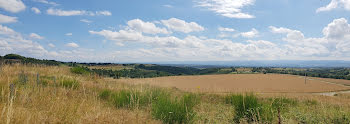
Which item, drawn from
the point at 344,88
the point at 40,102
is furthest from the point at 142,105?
the point at 344,88

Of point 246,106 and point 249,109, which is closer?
point 249,109

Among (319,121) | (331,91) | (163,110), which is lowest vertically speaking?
(331,91)

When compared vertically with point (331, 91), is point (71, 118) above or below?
above

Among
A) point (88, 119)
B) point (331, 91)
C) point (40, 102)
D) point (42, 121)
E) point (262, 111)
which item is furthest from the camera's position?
point (331, 91)

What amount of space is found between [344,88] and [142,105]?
45.5 m

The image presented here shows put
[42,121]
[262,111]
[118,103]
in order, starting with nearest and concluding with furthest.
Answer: [42,121] < [262,111] < [118,103]

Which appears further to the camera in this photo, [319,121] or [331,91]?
[331,91]

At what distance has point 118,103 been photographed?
6.47 meters

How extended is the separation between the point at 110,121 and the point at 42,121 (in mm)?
1078

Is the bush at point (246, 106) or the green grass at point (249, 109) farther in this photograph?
the bush at point (246, 106)

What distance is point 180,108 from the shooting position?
5.12 metres

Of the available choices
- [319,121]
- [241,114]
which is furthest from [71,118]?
[319,121]

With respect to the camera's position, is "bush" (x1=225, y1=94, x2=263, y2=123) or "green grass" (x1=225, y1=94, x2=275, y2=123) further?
"bush" (x1=225, y1=94, x2=263, y2=123)

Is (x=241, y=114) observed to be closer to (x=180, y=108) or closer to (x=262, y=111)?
(x=262, y=111)
